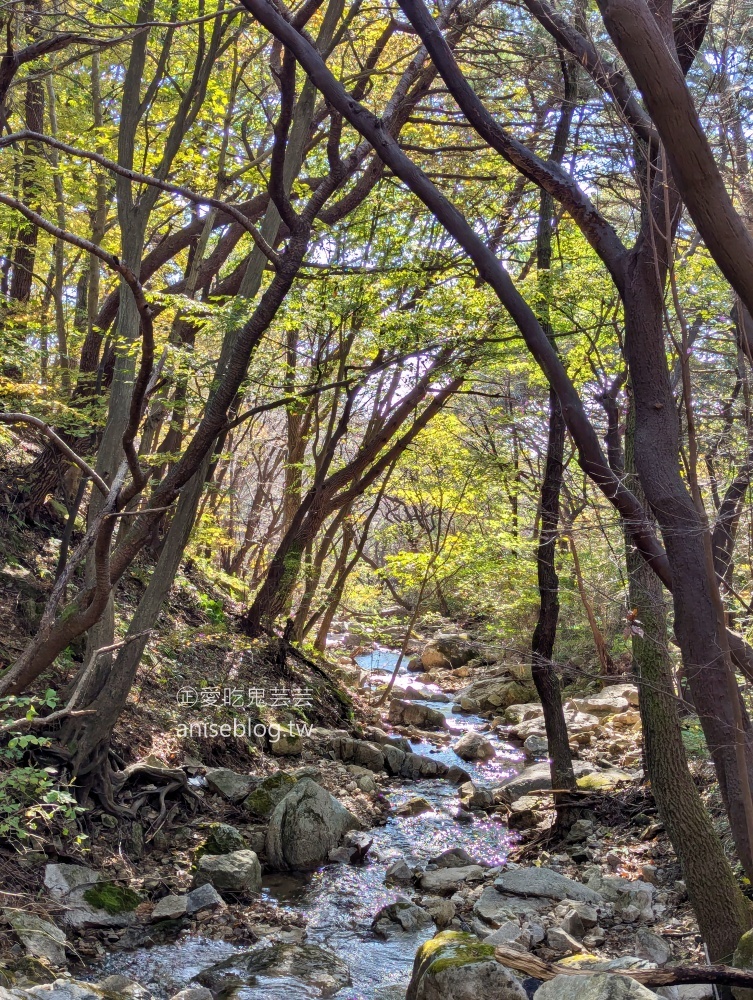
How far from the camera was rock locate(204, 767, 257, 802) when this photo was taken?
7.44 m

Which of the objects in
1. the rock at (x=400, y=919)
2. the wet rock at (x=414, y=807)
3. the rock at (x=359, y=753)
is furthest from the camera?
the rock at (x=359, y=753)

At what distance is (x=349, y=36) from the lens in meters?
9.20

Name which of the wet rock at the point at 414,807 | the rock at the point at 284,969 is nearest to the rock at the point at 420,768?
the wet rock at the point at 414,807

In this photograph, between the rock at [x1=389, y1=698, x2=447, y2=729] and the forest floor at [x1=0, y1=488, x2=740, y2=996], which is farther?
the rock at [x1=389, y1=698, x2=447, y2=729]

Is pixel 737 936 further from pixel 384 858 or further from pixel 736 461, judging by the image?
pixel 384 858

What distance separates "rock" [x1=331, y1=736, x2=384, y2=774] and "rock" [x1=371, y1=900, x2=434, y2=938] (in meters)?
4.15

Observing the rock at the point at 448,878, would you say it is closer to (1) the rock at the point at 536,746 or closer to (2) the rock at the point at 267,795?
(2) the rock at the point at 267,795

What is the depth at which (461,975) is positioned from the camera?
362 centimetres

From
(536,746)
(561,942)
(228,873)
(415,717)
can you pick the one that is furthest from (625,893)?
(415,717)

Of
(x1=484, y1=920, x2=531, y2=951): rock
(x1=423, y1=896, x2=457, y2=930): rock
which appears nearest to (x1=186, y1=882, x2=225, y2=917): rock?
(x1=423, y1=896, x2=457, y2=930): rock

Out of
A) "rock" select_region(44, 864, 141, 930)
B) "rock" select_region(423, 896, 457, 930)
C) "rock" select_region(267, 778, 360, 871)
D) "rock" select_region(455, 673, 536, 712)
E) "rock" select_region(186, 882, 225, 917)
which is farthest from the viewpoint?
"rock" select_region(455, 673, 536, 712)

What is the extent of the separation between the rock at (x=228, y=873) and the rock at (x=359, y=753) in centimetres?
397

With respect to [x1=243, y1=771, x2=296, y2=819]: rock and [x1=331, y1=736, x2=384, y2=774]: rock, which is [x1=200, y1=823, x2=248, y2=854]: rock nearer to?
[x1=243, y1=771, x2=296, y2=819]: rock

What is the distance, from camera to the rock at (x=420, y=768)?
1020cm
